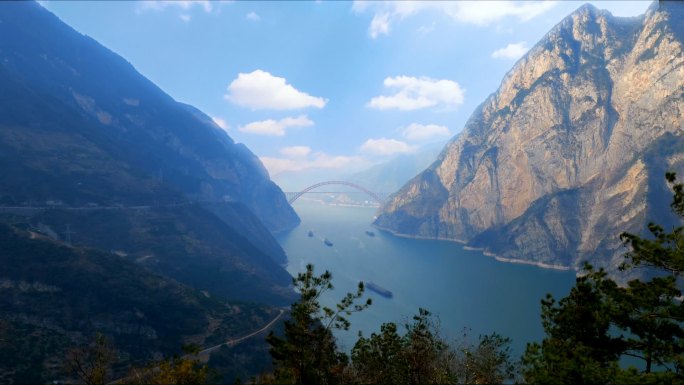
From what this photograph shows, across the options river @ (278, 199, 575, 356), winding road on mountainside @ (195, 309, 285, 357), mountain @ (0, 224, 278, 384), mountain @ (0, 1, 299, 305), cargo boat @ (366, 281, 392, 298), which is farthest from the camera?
cargo boat @ (366, 281, 392, 298)

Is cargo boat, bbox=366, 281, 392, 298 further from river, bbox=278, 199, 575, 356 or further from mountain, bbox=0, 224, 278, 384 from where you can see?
mountain, bbox=0, 224, 278, 384

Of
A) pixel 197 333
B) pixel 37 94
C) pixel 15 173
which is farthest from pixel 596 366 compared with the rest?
pixel 37 94

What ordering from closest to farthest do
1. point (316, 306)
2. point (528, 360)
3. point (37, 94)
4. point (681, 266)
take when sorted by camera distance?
1. point (681, 266)
2. point (528, 360)
3. point (316, 306)
4. point (37, 94)

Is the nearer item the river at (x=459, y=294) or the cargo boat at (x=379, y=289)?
the river at (x=459, y=294)

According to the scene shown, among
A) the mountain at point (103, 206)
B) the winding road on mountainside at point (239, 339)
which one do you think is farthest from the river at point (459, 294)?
the mountain at point (103, 206)

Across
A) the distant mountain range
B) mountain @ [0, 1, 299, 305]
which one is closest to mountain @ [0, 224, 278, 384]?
the distant mountain range

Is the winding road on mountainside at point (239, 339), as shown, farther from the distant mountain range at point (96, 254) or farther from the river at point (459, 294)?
the river at point (459, 294)

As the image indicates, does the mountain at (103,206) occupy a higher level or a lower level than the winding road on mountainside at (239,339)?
higher

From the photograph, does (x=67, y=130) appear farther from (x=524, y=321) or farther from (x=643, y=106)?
(x=643, y=106)
